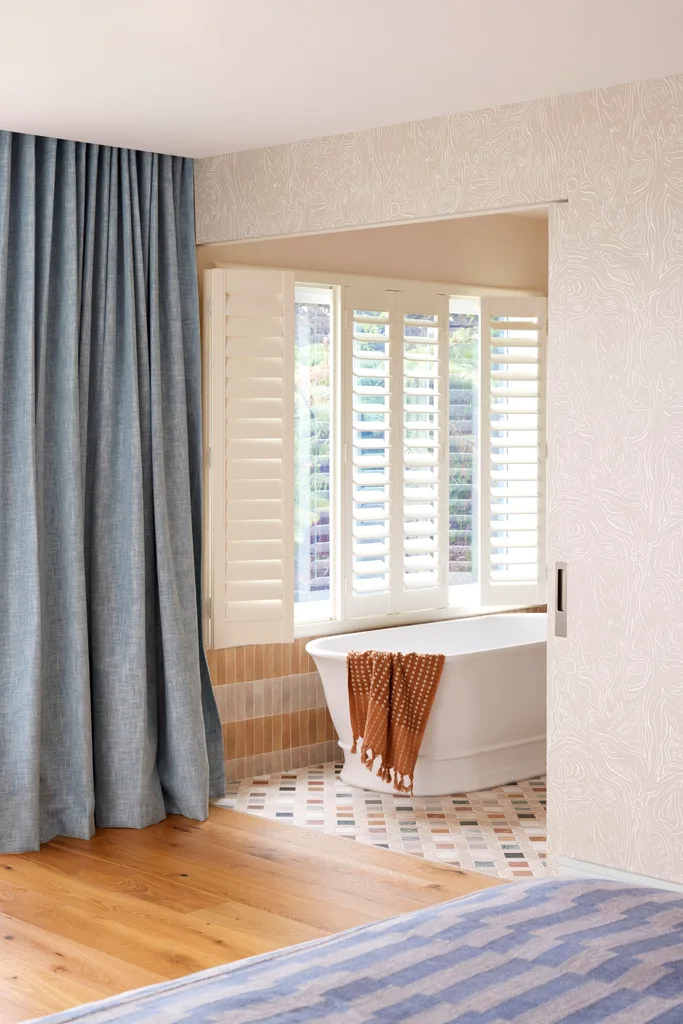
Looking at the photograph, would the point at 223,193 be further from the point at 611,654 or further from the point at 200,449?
the point at 611,654

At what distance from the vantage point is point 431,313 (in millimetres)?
6219

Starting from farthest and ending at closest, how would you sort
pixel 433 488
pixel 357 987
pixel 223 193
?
pixel 433 488 → pixel 223 193 → pixel 357 987

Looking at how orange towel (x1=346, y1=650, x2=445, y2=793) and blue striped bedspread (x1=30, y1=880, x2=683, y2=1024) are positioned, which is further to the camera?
orange towel (x1=346, y1=650, x2=445, y2=793)

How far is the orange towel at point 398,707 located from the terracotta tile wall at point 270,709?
1.96 feet

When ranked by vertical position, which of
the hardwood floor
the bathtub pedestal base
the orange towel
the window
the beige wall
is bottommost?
the hardwood floor

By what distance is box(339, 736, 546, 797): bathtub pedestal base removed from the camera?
209 inches

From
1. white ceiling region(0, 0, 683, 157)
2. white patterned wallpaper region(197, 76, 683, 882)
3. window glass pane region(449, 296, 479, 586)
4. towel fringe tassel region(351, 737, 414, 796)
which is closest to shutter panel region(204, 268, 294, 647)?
towel fringe tassel region(351, 737, 414, 796)

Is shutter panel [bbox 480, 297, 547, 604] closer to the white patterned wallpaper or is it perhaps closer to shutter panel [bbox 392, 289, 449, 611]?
shutter panel [bbox 392, 289, 449, 611]

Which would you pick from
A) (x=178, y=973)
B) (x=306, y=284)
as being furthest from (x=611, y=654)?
(x=306, y=284)

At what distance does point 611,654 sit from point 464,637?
2387 mm

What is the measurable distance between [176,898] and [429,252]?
11.6 feet

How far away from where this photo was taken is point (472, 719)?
532 cm

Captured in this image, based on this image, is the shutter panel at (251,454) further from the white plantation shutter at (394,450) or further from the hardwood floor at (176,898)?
the hardwood floor at (176,898)

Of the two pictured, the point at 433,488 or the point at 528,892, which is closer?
the point at 528,892
